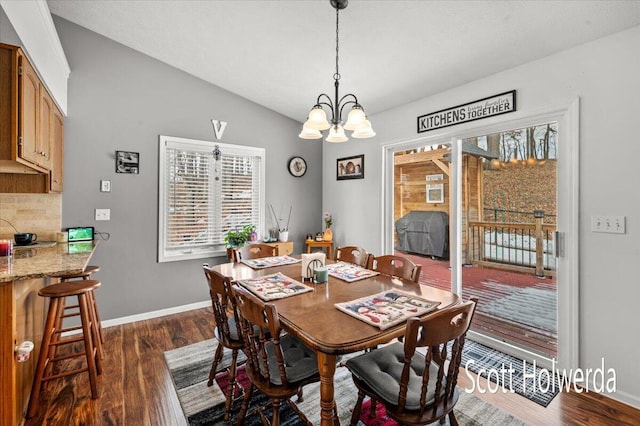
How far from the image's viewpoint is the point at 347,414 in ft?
6.28

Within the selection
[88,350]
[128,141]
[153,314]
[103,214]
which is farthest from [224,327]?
[128,141]

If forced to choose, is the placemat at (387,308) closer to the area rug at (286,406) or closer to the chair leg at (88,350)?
the area rug at (286,406)

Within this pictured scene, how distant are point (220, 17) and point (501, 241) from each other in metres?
3.15

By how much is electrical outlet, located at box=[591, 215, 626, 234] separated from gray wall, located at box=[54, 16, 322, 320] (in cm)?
369

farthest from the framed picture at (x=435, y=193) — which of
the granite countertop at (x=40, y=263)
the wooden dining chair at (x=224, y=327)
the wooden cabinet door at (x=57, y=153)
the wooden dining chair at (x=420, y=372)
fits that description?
the wooden cabinet door at (x=57, y=153)

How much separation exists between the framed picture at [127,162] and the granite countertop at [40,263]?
3.31 ft

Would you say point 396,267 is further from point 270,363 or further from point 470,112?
point 470,112

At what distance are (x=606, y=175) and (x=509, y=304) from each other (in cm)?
137

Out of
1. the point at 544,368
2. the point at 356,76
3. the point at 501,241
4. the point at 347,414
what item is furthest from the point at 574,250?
the point at 356,76

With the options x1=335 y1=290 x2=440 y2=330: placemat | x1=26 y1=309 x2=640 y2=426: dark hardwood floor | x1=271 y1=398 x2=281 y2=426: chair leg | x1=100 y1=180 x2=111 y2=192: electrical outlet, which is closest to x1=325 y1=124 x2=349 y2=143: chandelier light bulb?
x1=335 y1=290 x2=440 y2=330: placemat

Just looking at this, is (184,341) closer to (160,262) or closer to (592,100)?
(160,262)

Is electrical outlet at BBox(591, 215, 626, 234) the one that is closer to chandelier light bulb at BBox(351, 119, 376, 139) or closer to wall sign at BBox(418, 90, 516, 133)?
wall sign at BBox(418, 90, 516, 133)

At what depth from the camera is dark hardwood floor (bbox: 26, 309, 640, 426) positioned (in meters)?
1.87

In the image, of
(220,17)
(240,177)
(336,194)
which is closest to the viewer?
(220,17)
